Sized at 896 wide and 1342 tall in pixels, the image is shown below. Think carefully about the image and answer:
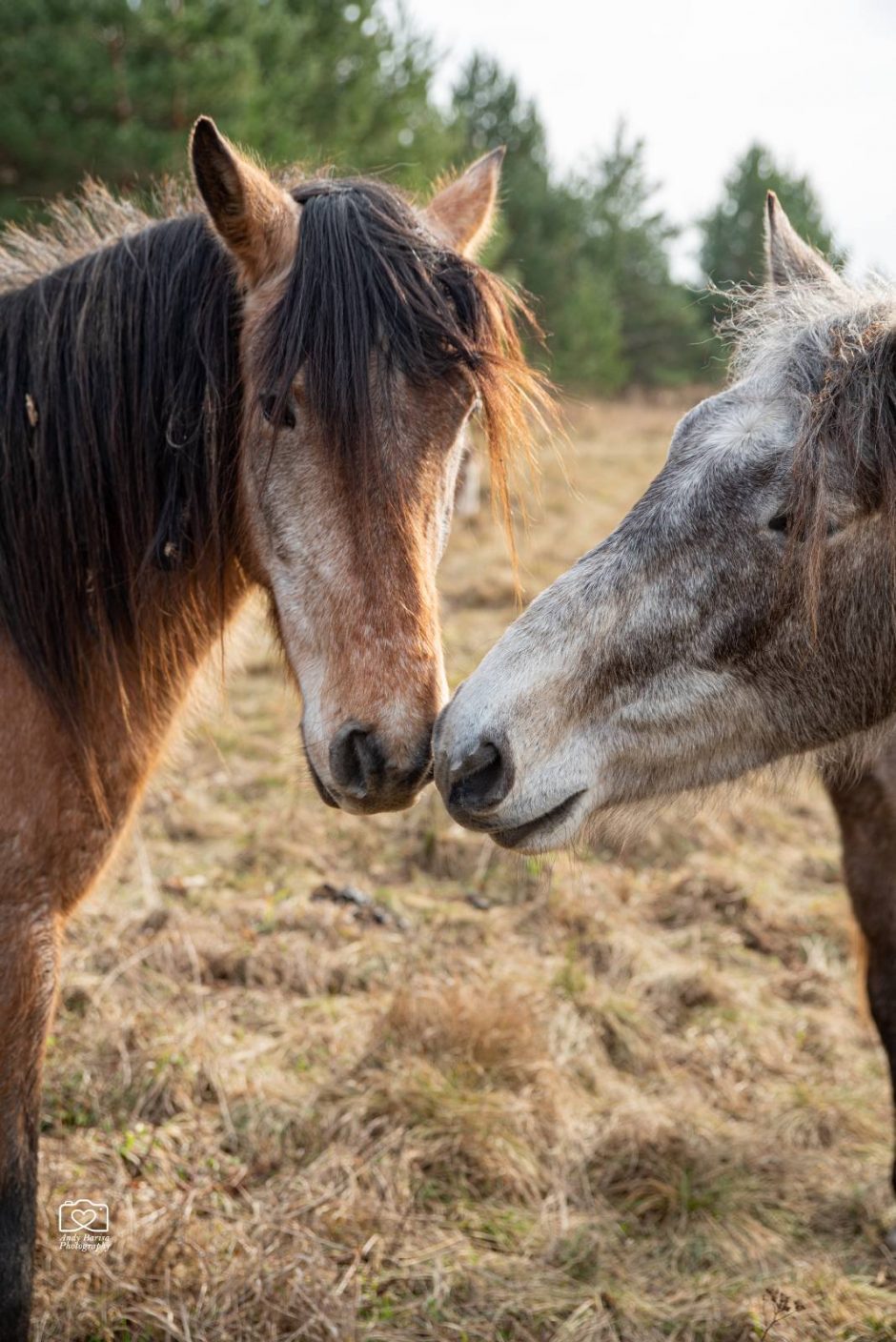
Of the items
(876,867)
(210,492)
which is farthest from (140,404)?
(876,867)

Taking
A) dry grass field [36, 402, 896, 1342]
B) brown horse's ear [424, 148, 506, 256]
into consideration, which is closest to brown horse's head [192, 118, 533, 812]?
brown horse's ear [424, 148, 506, 256]

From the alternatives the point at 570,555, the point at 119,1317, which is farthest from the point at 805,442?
the point at 570,555

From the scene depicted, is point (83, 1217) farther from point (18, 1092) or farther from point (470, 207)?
point (470, 207)

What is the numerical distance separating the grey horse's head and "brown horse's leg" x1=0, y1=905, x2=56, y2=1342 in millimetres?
1069

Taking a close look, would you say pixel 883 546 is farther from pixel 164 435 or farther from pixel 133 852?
pixel 133 852

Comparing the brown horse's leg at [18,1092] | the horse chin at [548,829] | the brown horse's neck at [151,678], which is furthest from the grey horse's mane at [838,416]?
the brown horse's leg at [18,1092]

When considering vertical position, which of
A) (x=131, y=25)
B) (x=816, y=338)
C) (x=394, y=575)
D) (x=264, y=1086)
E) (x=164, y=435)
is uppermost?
(x=131, y=25)

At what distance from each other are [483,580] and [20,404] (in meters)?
7.49

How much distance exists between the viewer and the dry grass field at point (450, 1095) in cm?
275

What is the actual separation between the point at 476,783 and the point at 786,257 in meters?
1.72

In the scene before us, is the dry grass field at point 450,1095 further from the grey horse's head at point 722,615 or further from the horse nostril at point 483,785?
the horse nostril at point 483,785

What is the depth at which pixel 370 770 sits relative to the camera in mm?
2119

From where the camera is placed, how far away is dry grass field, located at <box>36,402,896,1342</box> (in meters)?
2.75

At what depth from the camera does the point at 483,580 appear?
9945 millimetres
